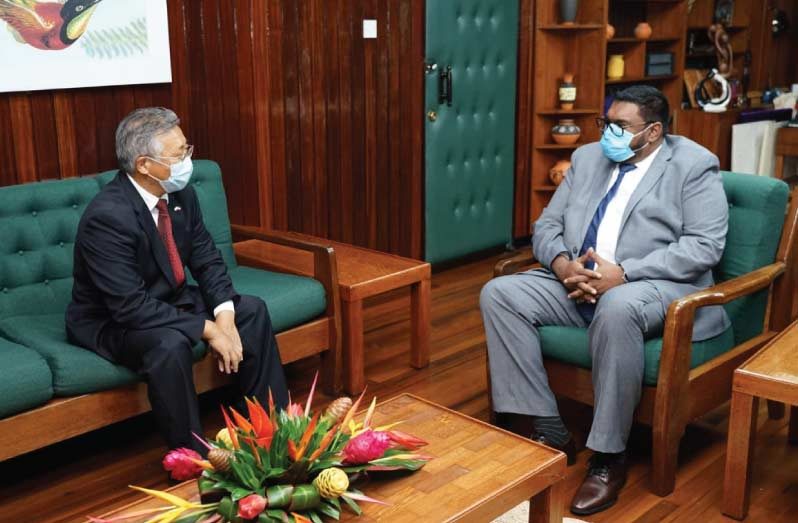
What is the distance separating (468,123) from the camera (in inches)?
194

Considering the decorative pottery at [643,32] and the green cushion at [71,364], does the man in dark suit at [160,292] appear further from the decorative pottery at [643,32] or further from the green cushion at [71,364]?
the decorative pottery at [643,32]

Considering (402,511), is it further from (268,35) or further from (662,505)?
(268,35)

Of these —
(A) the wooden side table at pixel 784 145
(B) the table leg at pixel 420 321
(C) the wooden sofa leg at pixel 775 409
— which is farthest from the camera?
(A) the wooden side table at pixel 784 145

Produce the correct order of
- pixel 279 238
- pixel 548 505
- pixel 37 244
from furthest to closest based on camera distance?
pixel 279 238 → pixel 37 244 → pixel 548 505

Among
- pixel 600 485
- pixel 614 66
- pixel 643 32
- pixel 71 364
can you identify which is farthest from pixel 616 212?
pixel 643 32

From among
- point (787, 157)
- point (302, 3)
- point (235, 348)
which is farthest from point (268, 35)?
point (787, 157)

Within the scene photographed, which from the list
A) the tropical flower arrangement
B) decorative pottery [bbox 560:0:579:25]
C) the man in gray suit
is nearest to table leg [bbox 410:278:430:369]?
the man in gray suit

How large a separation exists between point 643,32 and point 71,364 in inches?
168

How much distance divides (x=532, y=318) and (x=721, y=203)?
2.17 feet

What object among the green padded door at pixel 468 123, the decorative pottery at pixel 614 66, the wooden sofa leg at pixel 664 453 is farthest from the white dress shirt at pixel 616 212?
the decorative pottery at pixel 614 66

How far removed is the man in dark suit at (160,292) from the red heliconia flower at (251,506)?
1.04 metres

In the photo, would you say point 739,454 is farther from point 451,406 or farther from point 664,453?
point 451,406

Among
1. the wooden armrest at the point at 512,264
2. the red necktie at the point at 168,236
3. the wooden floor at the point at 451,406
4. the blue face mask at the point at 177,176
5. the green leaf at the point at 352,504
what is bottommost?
the wooden floor at the point at 451,406

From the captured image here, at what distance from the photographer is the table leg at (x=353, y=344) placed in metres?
3.28
